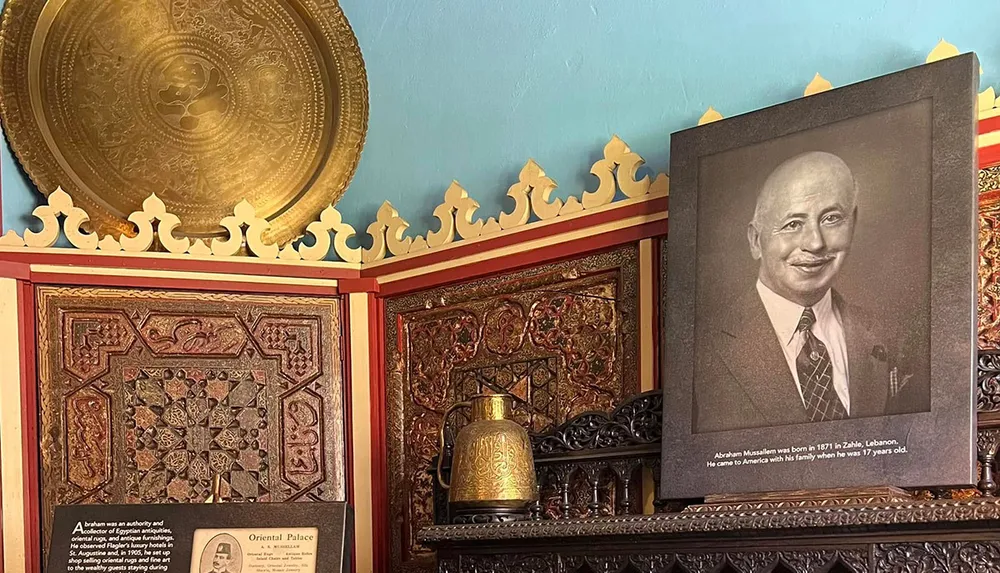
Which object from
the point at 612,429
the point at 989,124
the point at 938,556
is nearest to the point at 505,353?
the point at 612,429

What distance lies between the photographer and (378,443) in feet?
12.7

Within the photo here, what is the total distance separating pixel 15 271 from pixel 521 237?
129 centimetres

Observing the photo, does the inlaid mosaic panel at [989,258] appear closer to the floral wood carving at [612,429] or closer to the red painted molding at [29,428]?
the floral wood carving at [612,429]

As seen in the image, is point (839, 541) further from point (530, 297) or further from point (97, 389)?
point (97, 389)

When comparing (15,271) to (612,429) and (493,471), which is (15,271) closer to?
(493,471)

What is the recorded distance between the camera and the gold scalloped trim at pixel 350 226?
11.1 ft

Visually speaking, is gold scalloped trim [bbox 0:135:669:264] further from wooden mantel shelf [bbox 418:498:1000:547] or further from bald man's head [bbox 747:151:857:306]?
wooden mantel shelf [bbox 418:498:1000:547]

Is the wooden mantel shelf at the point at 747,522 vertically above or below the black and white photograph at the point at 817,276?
below

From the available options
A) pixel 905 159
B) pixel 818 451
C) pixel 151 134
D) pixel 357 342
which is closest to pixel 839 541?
pixel 818 451

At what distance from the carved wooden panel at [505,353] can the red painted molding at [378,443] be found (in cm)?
3

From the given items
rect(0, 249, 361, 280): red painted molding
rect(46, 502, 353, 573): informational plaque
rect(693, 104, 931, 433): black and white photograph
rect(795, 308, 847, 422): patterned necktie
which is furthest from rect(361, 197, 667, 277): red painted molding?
rect(46, 502, 353, 573): informational plaque

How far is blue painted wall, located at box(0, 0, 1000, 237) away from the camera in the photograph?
9.89 feet

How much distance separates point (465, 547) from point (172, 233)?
132 centimetres

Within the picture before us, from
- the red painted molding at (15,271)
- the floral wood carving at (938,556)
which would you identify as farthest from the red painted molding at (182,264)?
the floral wood carving at (938,556)
